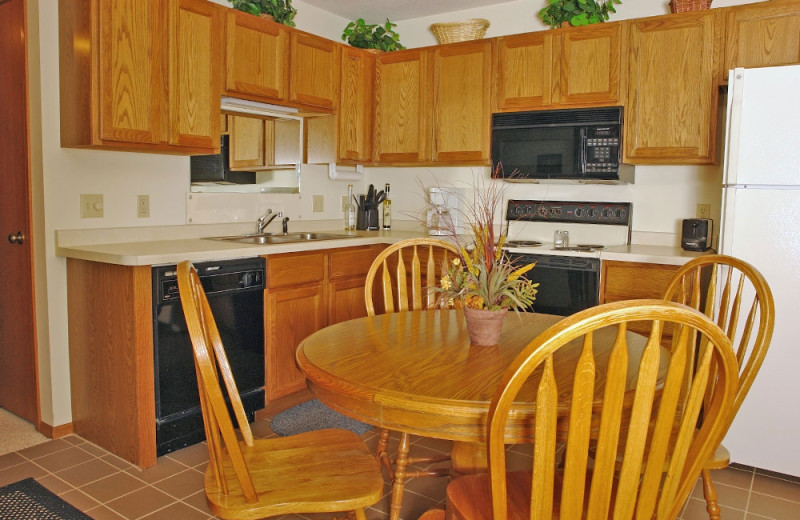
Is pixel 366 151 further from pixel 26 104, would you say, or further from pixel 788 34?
pixel 788 34

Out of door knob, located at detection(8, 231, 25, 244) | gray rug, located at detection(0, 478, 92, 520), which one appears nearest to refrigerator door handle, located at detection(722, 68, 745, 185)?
gray rug, located at detection(0, 478, 92, 520)

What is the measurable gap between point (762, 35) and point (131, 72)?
2.82 meters

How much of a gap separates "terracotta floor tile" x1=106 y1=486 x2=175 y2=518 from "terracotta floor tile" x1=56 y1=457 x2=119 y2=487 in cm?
23

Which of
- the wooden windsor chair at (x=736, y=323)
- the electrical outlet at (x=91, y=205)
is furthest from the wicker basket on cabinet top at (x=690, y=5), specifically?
the electrical outlet at (x=91, y=205)

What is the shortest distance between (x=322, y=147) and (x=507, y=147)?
1.14m

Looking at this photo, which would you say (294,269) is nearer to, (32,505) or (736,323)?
(32,505)

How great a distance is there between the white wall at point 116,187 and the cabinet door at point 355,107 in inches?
12.1

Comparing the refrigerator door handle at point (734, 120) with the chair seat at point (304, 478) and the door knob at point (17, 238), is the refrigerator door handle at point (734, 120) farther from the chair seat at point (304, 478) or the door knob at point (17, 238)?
the door knob at point (17, 238)

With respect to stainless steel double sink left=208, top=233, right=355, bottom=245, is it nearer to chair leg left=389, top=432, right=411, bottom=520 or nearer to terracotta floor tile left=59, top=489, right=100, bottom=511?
terracotta floor tile left=59, top=489, right=100, bottom=511

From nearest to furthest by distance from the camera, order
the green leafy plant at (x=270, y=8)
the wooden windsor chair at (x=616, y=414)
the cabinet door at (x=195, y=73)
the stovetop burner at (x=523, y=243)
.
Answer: the wooden windsor chair at (x=616, y=414)
the cabinet door at (x=195, y=73)
the green leafy plant at (x=270, y=8)
the stovetop burner at (x=523, y=243)

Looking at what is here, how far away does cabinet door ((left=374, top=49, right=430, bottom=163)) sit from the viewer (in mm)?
3877

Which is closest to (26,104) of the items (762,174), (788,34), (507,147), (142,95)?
(142,95)

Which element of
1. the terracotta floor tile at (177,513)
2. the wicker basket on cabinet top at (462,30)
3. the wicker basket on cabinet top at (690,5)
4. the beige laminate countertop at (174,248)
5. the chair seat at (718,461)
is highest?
the wicker basket on cabinet top at (462,30)

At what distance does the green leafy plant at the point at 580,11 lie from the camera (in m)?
3.38
